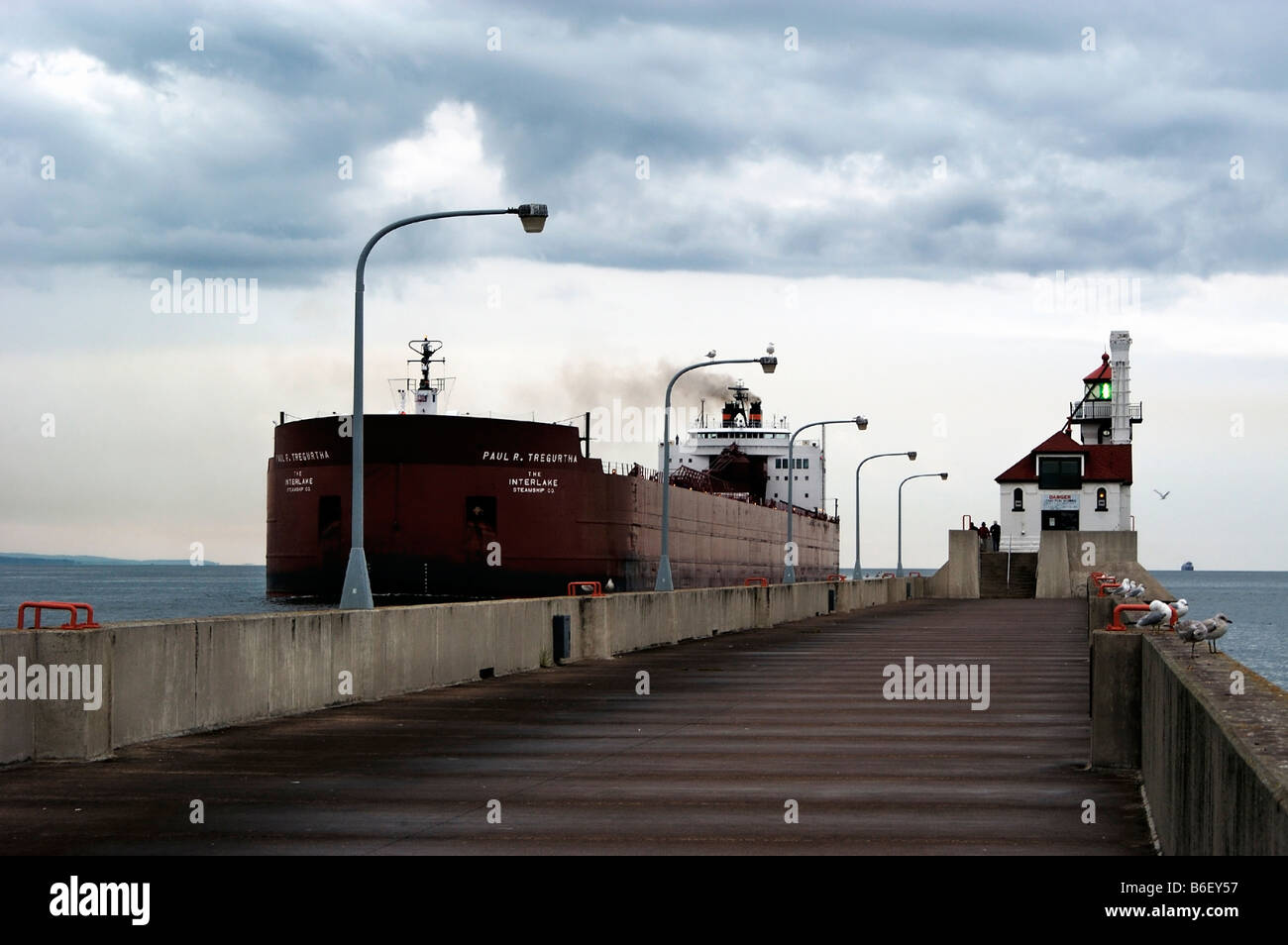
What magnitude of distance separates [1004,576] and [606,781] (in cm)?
8213

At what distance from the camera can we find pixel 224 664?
14750mm

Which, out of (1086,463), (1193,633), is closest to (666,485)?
(1193,633)

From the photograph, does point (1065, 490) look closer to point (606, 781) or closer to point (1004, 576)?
point (1004, 576)

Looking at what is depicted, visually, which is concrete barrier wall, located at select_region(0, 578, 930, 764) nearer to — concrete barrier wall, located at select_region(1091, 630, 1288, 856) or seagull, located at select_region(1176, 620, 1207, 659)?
concrete barrier wall, located at select_region(1091, 630, 1288, 856)

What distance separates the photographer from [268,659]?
15.6 metres

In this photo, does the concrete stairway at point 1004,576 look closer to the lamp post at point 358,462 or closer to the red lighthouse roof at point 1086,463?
the red lighthouse roof at point 1086,463

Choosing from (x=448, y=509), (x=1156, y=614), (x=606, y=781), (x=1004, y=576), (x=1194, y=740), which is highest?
(x=448, y=509)

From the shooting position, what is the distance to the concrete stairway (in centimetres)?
8969

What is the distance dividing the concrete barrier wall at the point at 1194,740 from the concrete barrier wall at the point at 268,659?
25.5 ft

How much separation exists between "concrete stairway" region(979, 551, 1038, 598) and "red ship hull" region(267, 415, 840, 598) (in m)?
32.2

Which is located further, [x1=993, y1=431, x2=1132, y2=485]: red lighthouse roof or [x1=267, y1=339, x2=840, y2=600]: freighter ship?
[x1=993, y1=431, x2=1132, y2=485]: red lighthouse roof

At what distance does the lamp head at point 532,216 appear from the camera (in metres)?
22.2

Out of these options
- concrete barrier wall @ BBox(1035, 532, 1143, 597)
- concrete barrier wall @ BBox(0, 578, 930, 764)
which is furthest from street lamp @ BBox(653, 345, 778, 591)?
concrete barrier wall @ BBox(1035, 532, 1143, 597)
